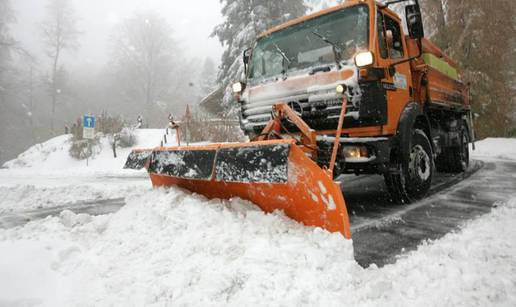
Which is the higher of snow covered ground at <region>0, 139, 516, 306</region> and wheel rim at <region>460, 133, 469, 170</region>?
wheel rim at <region>460, 133, 469, 170</region>

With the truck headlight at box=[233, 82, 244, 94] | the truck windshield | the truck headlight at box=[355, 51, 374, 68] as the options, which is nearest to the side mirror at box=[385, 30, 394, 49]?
the truck windshield

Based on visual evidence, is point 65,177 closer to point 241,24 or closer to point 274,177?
point 274,177

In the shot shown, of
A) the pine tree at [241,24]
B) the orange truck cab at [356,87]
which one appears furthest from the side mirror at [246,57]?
the pine tree at [241,24]

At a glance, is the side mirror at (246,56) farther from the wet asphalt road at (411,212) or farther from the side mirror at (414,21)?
the wet asphalt road at (411,212)

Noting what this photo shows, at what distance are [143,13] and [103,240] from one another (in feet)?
148

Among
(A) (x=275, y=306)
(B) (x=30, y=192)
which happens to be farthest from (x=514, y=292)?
(B) (x=30, y=192)

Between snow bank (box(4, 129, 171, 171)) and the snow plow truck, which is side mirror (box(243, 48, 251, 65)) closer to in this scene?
the snow plow truck

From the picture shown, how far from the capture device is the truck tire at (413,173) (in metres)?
4.50

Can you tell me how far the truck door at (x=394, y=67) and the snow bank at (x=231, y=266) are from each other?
175cm

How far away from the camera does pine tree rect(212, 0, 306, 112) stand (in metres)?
17.9

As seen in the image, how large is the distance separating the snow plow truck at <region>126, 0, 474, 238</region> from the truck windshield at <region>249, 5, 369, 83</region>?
15 millimetres

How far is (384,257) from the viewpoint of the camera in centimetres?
288

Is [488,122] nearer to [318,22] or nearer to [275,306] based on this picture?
[318,22]

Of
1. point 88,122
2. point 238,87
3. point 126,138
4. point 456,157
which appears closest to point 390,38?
point 238,87
